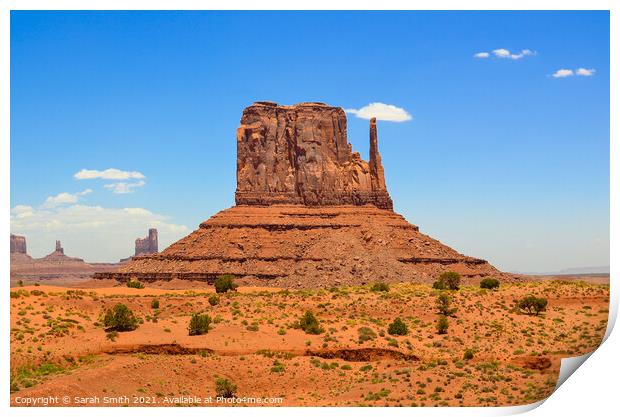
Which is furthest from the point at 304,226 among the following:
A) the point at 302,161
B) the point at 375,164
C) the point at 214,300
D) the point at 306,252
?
the point at 214,300

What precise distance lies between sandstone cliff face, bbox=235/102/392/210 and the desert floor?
88065 millimetres

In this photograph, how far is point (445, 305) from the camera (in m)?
67.5

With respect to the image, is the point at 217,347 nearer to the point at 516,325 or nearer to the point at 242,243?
the point at 516,325

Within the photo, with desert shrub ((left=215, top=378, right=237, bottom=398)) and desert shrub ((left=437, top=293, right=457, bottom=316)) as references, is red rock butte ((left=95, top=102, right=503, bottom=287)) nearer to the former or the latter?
desert shrub ((left=437, top=293, right=457, bottom=316))

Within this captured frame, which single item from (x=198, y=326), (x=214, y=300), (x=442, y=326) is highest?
(x=214, y=300)

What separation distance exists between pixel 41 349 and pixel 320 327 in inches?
700

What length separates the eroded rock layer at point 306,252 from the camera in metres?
136

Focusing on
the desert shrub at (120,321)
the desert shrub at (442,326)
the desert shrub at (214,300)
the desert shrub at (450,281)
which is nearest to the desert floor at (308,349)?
the desert shrub at (442,326)

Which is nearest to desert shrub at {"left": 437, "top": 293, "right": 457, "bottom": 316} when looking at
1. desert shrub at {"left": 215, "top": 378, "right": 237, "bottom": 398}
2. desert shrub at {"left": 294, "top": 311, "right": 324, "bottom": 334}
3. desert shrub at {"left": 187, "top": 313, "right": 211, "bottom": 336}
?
desert shrub at {"left": 294, "top": 311, "right": 324, "bottom": 334}

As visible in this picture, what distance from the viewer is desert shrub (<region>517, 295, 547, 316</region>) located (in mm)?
66500

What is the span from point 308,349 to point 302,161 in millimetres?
108759

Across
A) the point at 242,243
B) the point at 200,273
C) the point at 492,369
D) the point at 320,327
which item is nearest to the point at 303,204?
the point at 242,243

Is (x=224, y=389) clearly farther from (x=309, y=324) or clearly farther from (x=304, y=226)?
(x=304, y=226)

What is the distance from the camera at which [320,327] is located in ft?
205
